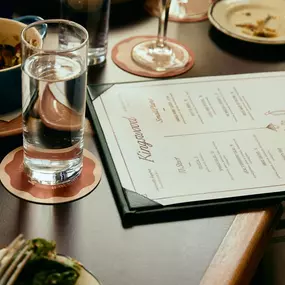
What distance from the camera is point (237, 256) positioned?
654 millimetres

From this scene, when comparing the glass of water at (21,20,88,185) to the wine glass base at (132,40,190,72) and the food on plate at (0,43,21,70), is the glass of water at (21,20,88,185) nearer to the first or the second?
the food on plate at (0,43,21,70)

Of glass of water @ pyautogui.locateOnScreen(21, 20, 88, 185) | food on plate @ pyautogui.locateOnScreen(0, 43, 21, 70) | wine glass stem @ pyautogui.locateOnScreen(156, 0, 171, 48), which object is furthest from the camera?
wine glass stem @ pyautogui.locateOnScreen(156, 0, 171, 48)

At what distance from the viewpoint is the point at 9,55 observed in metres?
0.84

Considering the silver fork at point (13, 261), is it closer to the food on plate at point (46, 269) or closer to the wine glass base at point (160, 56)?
the food on plate at point (46, 269)

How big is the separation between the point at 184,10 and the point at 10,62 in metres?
0.36

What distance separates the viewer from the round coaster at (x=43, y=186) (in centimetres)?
70

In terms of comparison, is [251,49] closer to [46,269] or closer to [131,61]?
[131,61]

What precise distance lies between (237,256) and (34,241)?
205mm

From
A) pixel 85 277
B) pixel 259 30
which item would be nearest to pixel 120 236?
pixel 85 277

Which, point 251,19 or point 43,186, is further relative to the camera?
point 251,19

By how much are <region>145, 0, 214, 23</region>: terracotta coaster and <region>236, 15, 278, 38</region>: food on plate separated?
0.23ft

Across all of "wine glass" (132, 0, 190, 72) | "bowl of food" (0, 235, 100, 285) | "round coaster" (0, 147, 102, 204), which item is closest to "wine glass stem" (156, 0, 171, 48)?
"wine glass" (132, 0, 190, 72)

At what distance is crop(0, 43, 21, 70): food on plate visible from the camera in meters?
0.84

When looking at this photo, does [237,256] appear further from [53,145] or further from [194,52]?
[194,52]
